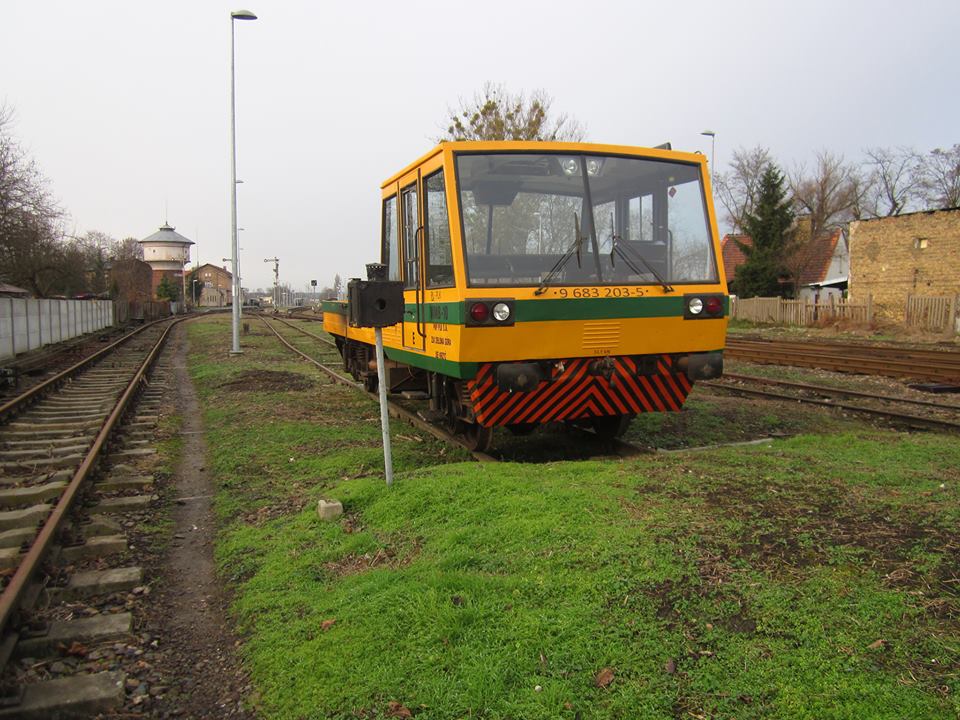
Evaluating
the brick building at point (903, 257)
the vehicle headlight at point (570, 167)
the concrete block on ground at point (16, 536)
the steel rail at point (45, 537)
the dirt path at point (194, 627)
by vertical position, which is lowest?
the dirt path at point (194, 627)

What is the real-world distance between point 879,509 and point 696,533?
1280mm

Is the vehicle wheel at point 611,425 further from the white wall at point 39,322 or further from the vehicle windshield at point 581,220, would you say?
the white wall at point 39,322

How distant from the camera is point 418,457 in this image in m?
7.86

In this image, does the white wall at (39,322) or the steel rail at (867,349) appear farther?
the white wall at (39,322)

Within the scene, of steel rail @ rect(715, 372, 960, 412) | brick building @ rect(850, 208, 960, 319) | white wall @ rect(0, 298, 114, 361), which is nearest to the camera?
steel rail @ rect(715, 372, 960, 412)

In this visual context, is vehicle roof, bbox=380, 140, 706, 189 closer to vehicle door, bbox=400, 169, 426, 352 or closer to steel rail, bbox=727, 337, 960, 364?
vehicle door, bbox=400, 169, 426, 352

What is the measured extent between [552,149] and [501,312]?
70.2 inches

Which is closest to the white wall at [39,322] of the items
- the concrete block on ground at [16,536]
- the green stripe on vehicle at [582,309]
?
the concrete block on ground at [16,536]

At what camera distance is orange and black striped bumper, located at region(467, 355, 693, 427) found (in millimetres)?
6672

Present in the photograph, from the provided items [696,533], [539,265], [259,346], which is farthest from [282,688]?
[259,346]

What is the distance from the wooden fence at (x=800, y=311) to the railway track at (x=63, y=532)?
24.2 m

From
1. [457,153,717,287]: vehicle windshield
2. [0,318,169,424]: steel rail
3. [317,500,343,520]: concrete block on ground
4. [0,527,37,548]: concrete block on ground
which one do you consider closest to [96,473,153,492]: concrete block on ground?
[0,527,37,548]: concrete block on ground

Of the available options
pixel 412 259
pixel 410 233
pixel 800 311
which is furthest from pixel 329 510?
pixel 800 311

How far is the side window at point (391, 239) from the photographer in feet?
28.2
